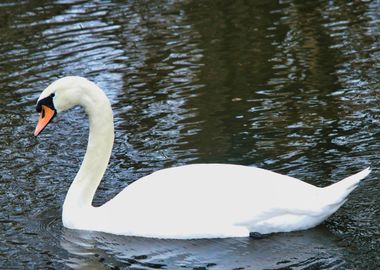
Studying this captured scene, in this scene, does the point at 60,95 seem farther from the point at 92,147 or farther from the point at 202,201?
the point at 202,201

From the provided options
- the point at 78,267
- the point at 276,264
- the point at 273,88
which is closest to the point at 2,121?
the point at 273,88

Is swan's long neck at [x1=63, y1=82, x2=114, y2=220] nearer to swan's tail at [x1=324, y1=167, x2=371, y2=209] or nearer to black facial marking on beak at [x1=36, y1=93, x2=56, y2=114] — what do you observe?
black facial marking on beak at [x1=36, y1=93, x2=56, y2=114]

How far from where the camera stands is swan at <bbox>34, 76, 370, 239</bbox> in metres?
7.37

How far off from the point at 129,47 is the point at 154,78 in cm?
172

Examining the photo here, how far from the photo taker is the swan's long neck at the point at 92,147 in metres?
7.88

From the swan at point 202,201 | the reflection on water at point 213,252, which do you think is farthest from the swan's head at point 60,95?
the reflection on water at point 213,252

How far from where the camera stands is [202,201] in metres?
7.48

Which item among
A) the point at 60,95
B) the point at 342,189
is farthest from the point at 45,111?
the point at 342,189

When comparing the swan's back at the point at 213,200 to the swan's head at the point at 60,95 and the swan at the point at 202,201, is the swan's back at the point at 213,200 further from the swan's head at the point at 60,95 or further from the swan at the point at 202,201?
the swan's head at the point at 60,95

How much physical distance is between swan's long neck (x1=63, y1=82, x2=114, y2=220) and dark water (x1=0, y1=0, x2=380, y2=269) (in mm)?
297

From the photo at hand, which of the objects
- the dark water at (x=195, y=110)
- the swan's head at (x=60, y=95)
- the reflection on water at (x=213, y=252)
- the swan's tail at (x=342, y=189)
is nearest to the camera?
the reflection on water at (x=213, y=252)

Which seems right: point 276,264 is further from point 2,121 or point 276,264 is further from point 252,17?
point 252,17

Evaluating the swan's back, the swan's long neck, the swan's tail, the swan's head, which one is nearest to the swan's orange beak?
the swan's head

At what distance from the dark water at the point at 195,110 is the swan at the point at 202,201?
0.11 metres
